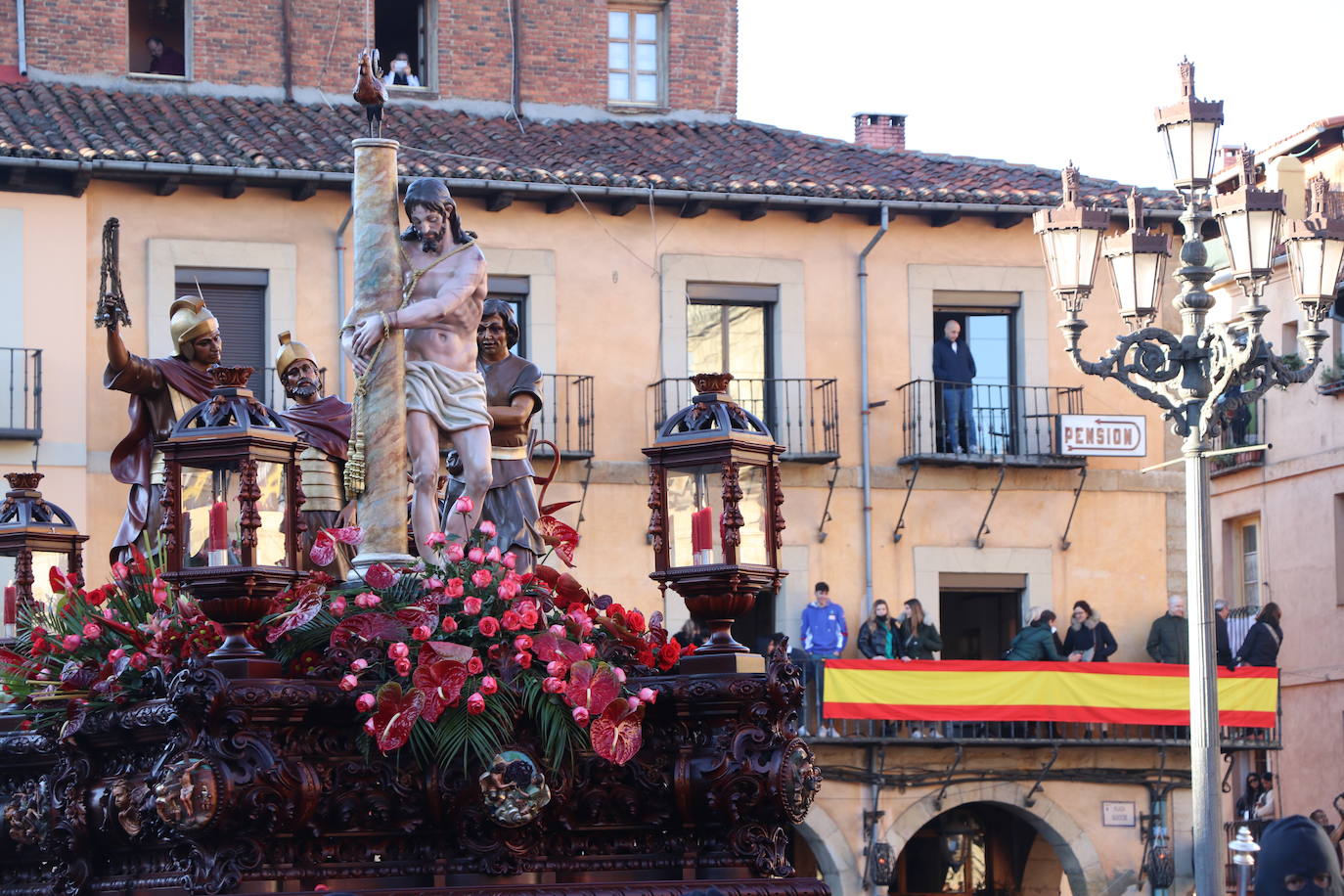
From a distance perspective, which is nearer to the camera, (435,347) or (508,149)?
(435,347)

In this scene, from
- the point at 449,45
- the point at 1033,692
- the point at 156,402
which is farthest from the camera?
the point at 449,45

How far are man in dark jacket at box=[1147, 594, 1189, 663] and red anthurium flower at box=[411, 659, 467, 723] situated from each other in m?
19.9

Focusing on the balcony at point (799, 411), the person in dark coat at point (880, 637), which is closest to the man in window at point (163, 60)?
the balcony at point (799, 411)

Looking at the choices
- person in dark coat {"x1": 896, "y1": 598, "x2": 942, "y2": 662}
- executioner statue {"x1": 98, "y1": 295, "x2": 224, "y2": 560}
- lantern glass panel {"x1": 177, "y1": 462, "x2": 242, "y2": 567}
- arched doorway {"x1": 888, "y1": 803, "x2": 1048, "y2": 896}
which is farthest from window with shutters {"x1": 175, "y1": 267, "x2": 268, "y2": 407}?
lantern glass panel {"x1": 177, "y1": 462, "x2": 242, "y2": 567}

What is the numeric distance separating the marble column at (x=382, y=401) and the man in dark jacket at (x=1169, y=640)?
18586mm

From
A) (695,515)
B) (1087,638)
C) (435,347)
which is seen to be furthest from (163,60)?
(695,515)

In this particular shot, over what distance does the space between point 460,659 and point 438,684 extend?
130mm

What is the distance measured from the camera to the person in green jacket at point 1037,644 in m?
27.3

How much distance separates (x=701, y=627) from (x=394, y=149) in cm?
265

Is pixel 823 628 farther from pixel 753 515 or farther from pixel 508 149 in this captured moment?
pixel 753 515

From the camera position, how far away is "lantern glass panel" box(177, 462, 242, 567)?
9938 mm

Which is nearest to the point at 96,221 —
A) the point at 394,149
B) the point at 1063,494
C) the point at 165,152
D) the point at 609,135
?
the point at 165,152

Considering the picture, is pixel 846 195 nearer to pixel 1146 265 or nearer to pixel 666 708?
pixel 1146 265

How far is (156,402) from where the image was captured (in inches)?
496
